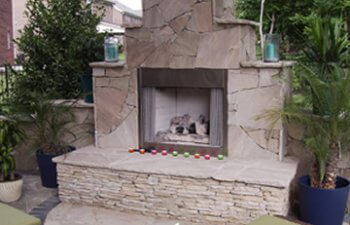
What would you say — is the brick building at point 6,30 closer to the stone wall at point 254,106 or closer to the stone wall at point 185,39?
the stone wall at point 185,39

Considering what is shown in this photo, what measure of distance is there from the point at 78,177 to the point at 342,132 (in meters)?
2.66

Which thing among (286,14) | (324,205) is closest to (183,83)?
(324,205)

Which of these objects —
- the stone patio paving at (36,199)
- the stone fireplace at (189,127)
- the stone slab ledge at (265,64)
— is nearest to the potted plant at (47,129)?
the stone patio paving at (36,199)

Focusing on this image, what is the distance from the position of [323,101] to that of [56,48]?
3510 mm

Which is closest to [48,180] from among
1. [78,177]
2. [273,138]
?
[78,177]

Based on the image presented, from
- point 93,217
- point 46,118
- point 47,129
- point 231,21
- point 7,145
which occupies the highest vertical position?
point 231,21

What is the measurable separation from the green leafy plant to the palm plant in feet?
9.06

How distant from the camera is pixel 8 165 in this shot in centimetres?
437

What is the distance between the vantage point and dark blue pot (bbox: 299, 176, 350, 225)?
3598 mm

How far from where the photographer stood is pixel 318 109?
3.72 metres

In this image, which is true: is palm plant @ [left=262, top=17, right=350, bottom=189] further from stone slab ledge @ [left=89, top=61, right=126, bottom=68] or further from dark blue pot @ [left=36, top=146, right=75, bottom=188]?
dark blue pot @ [left=36, top=146, right=75, bottom=188]

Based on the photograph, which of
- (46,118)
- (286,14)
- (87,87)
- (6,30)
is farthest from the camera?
(6,30)

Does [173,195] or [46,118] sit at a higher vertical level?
[46,118]

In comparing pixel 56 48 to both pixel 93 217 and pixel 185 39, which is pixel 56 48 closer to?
pixel 185 39
